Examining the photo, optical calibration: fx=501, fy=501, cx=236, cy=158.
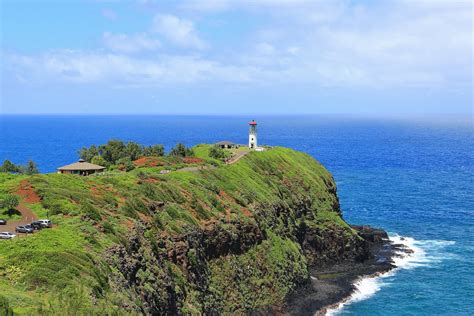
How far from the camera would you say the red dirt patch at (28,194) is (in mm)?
55312

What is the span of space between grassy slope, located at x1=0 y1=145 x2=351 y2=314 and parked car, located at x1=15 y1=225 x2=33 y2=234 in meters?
2.19

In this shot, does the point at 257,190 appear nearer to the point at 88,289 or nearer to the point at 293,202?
the point at 293,202

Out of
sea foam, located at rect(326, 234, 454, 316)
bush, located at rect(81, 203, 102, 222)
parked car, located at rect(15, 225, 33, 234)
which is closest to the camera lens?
parked car, located at rect(15, 225, 33, 234)

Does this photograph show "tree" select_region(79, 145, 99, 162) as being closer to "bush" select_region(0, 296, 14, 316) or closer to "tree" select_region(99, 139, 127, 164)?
"tree" select_region(99, 139, 127, 164)

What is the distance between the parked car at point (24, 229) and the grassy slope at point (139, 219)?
2193 millimetres

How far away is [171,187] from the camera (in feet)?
227

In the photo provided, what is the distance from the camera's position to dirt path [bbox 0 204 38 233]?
48713 millimetres

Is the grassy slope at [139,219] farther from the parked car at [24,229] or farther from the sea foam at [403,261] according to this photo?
the sea foam at [403,261]

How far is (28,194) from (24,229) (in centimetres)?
1041

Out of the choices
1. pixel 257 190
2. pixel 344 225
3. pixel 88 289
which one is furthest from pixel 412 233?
pixel 88 289

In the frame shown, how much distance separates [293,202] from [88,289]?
2246 inches

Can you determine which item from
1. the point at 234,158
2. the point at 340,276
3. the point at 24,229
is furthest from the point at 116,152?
the point at 24,229

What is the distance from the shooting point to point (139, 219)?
57.7 m

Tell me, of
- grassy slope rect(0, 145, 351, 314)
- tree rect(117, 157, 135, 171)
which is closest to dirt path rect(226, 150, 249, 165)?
grassy slope rect(0, 145, 351, 314)
